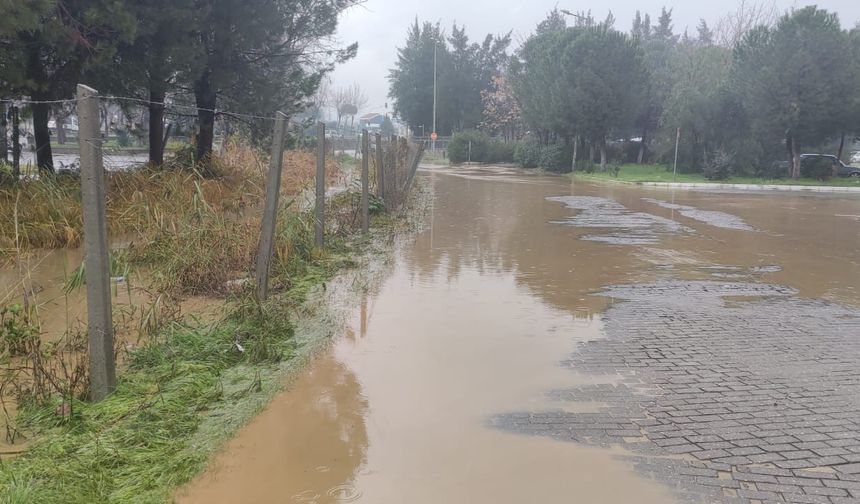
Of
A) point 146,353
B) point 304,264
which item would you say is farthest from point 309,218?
point 146,353

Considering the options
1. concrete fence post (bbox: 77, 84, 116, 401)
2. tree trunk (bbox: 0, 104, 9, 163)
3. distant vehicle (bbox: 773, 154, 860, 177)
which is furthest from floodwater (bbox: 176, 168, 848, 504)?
distant vehicle (bbox: 773, 154, 860, 177)

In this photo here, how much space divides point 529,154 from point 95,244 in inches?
1655

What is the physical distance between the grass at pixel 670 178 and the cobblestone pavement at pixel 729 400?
2557cm

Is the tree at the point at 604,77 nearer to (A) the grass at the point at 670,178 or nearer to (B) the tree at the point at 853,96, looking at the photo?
(A) the grass at the point at 670,178

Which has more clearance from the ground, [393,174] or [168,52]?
[168,52]

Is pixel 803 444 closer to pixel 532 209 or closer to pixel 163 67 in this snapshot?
pixel 163 67

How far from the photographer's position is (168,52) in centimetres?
1287

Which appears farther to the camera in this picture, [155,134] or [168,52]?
[155,134]

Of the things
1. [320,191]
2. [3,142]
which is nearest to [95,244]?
[320,191]

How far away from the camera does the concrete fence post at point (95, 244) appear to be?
4191 mm

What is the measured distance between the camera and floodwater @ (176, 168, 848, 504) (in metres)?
3.65

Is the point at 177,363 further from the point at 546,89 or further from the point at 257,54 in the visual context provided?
the point at 546,89

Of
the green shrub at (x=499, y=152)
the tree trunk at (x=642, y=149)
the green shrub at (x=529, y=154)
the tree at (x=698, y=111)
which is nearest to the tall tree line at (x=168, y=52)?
the tree at (x=698, y=111)

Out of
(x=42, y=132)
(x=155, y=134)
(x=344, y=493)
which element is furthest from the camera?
(x=155, y=134)
